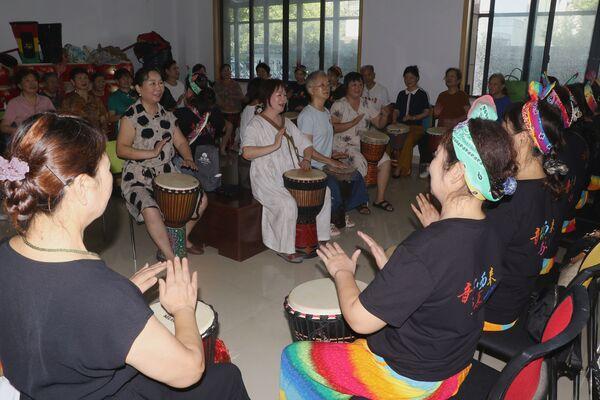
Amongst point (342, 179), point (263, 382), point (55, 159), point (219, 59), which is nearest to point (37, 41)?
point (219, 59)

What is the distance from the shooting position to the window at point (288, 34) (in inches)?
334

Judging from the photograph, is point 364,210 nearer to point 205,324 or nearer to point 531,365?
point 205,324

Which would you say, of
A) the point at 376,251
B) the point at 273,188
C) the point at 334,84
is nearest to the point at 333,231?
the point at 273,188

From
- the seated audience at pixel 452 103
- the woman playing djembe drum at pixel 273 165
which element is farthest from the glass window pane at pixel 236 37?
the woman playing djembe drum at pixel 273 165

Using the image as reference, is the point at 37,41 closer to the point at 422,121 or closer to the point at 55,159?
the point at 422,121

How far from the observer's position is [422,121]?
22.9ft

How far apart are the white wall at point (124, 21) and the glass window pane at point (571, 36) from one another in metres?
6.50

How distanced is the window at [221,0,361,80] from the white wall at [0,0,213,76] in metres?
0.58

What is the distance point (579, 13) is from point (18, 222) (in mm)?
7295

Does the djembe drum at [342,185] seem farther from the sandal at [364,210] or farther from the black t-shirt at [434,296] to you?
the black t-shirt at [434,296]

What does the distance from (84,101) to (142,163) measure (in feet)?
8.28

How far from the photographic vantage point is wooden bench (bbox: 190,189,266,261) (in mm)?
3787

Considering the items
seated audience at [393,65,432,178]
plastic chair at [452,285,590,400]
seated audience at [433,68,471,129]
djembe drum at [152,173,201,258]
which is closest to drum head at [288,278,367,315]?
plastic chair at [452,285,590,400]

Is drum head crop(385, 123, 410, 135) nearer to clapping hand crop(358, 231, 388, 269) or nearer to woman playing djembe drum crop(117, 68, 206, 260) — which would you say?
woman playing djembe drum crop(117, 68, 206, 260)
